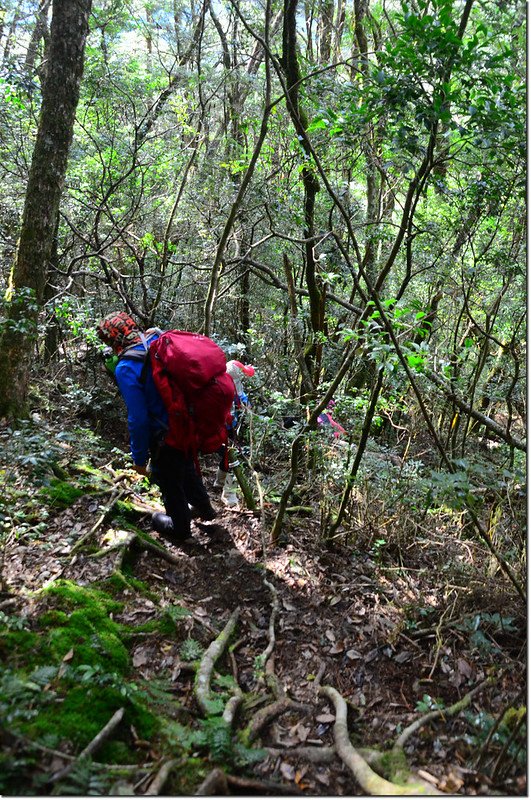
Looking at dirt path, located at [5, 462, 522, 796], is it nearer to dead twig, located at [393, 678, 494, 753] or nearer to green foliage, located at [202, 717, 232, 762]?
dead twig, located at [393, 678, 494, 753]

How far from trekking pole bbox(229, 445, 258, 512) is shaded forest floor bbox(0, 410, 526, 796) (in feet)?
0.77

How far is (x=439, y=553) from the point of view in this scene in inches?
182

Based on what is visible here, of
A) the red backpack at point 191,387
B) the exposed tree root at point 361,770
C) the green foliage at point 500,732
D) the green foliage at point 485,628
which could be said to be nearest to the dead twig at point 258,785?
the exposed tree root at point 361,770

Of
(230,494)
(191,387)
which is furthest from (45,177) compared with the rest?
(230,494)

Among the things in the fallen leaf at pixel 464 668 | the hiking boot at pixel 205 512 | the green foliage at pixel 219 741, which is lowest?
the fallen leaf at pixel 464 668

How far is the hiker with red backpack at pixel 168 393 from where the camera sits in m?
4.35

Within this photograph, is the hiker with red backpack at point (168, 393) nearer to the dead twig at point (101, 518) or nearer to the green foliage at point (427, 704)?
the dead twig at point (101, 518)

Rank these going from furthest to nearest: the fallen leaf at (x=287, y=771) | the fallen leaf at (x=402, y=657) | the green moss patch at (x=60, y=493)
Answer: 1. the green moss patch at (x=60, y=493)
2. the fallen leaf at (x=402, y=657)
3. the fallen leaf at (x=287, y=771)

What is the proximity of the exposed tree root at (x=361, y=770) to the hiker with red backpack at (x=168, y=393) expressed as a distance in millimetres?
2406

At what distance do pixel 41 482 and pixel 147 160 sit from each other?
7410mm

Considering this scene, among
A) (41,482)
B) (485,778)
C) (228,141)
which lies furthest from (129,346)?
(228,141)

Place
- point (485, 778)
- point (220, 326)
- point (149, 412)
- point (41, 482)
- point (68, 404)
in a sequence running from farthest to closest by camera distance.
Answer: point (220, 326) < point (68, 404) < point (149, 412) < point (41, 482) < point (485, 778)

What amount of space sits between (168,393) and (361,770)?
299 cm

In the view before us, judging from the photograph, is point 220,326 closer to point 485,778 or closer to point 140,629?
point 140,629
